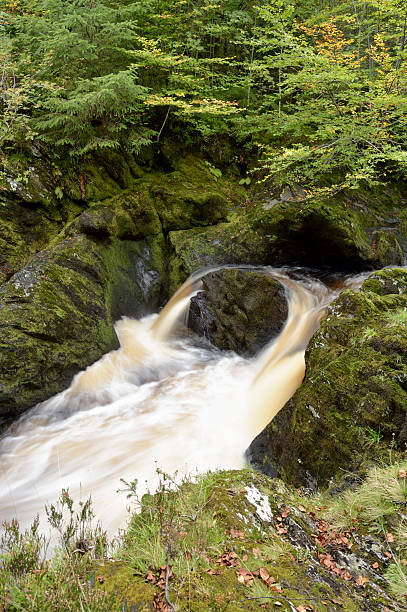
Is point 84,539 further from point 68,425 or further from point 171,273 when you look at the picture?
point 171,273

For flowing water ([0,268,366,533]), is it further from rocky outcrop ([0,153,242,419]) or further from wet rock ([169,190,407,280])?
wet rock ([169,190,407,280])

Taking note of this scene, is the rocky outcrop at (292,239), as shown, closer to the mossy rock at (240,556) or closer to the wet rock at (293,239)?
the wet rock at (293,239)

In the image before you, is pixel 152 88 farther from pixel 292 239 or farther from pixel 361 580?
pixel 361 580

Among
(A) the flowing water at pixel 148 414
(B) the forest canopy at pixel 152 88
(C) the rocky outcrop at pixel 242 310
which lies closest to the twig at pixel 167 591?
(A) the flowing water at pixel 148 414

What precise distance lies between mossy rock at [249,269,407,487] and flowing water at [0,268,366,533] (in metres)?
1.06

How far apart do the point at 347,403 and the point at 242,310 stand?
401cm

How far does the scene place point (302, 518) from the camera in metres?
2.54

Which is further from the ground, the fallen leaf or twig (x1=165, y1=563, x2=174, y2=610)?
twig (x1=165, y1=563, x2=174, y2=610)

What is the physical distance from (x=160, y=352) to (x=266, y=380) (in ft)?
8.02

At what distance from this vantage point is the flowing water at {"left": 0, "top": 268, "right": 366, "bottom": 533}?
4.45 meters

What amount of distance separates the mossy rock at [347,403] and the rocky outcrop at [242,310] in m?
2.82

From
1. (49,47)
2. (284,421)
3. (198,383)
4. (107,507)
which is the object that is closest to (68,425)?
(107,507)

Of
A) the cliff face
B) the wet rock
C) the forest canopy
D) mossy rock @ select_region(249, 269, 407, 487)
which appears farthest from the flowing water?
the forest canopy

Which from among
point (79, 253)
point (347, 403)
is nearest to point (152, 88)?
point (79, 253)
